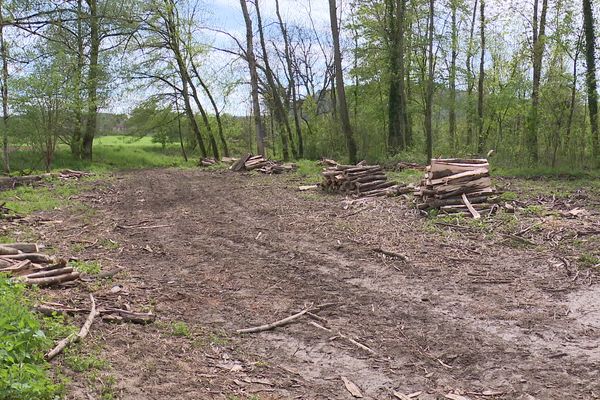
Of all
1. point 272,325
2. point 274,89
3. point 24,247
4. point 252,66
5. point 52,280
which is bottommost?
point 272,325

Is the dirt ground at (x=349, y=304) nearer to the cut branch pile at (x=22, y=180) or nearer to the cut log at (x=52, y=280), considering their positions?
the cut log at (x=52, y=280)

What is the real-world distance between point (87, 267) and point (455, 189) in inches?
288

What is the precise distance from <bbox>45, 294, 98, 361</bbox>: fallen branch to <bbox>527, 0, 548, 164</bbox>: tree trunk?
18.4 metres

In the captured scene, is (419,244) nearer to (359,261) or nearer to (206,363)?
(359,261)

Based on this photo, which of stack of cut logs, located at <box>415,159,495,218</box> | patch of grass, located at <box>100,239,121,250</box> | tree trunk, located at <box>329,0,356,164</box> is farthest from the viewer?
tree trunk, located at <box>329,0,356,164</box>

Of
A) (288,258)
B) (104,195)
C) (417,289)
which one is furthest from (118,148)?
(417,289)

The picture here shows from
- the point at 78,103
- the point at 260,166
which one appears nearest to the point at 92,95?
the point at 78,103

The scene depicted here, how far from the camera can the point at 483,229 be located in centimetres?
903

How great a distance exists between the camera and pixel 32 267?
21.4 ft

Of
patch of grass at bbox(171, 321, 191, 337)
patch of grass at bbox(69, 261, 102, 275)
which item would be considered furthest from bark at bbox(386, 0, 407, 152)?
patch of grass at bbox(171, 321, 191, 337)

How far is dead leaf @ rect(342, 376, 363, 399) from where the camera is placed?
12.9 feet

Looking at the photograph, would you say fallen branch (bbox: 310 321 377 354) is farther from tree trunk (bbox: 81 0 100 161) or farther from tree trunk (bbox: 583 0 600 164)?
tree trunk (bbox: 81 0 100 161)

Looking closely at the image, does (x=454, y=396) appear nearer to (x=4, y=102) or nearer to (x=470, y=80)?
(x=4, y=102)

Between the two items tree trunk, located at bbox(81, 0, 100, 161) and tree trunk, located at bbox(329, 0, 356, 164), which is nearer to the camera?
tree trunk, located at bbox(329, 0, 356, 164)
